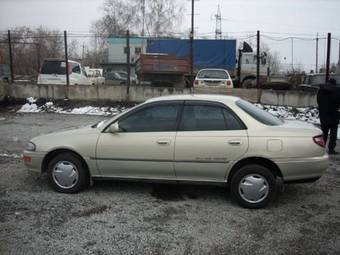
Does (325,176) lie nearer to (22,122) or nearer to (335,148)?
(335,148)

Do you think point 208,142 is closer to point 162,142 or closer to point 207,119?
point 207,119

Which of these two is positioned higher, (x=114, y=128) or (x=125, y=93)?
(x=114, y=128)

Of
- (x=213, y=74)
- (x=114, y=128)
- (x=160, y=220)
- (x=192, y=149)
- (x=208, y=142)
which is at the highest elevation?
(x=213, y=74)

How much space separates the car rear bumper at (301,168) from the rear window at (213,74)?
13685mm

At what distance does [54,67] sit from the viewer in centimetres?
1827

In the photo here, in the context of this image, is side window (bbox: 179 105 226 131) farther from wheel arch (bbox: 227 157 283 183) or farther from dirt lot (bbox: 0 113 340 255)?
dirt lot (bbox: 0 113 340 255)

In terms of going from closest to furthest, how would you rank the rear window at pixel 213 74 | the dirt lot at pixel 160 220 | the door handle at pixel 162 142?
the dirt lot at pixel 160 220 < the door handle at pixel 162 142 < the rear window at pixel 213 74

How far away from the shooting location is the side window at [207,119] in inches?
225

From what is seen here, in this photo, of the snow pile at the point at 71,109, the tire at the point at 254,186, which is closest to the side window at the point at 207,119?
the tire at the point at 254,186

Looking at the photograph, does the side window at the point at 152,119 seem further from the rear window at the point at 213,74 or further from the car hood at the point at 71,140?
the rear window at the point at 213,74

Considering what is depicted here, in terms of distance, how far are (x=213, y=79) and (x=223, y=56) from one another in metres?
8.72

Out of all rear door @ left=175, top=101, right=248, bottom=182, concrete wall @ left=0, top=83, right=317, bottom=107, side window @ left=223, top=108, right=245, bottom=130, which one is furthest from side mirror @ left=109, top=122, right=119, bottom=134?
concrete wall @ left=0, top=83, right=317, bottom=107

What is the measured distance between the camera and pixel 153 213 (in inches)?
215

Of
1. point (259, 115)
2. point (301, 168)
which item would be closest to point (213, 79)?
point (259, 115)
